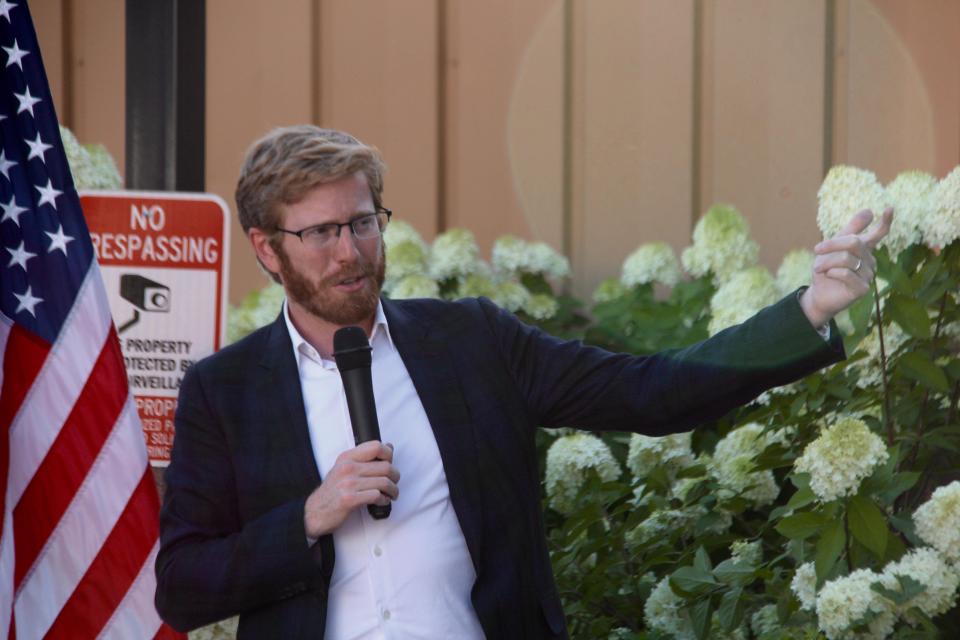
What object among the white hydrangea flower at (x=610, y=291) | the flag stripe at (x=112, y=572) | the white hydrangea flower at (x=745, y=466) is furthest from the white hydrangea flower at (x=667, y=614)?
the white hydrangea flower at (x=610, y=291)

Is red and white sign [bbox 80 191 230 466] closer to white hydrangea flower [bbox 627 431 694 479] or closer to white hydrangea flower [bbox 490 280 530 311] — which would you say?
white hydrangea flower [bbox 627 431 694 479]

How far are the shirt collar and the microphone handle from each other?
333 mm

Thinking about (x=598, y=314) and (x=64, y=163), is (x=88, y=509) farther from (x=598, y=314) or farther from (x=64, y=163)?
(x=598, y=314)

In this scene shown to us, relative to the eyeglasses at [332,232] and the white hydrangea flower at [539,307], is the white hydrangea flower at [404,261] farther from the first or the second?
the eyeglasses at [332,232]

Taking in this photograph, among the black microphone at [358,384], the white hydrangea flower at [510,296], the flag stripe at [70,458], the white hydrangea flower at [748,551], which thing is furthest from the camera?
the white hydrangea flower at [510,296]

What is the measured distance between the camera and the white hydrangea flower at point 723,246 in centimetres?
437

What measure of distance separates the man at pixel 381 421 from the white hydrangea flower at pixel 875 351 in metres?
0.56

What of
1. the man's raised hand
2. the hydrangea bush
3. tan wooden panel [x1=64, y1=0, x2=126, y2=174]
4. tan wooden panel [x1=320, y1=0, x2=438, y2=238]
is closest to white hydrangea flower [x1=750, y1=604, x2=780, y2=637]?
the hydrangea bush

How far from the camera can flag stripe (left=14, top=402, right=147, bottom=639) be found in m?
3.25

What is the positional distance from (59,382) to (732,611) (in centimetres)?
162

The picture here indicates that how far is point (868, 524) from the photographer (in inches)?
117

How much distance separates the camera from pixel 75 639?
3285mm

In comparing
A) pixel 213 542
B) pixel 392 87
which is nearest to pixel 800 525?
pixel 213 542

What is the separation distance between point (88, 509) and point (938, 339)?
198cm
